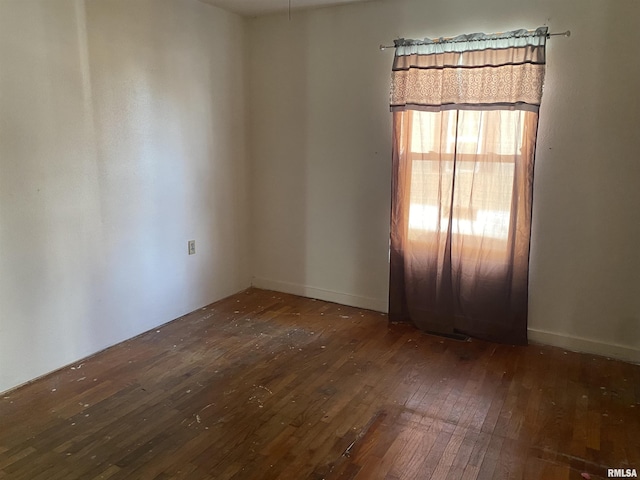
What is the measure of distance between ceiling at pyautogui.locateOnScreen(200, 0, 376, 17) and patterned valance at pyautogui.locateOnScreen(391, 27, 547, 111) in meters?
0.72

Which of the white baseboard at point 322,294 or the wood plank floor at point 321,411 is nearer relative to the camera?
the wood plank floor at point 321,411

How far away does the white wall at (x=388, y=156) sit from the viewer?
2.93m

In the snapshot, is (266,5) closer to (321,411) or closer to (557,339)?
(321,411)

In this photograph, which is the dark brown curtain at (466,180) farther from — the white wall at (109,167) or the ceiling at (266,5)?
the white wall at (109,167)

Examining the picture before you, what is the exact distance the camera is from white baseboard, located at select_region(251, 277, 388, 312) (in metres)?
3.94

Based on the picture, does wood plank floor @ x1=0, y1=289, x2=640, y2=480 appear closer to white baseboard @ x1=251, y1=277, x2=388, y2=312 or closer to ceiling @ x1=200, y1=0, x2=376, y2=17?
white baseboard @ x1=251, y1=277, x2=388, y2=312

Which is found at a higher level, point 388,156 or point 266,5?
point 266,5

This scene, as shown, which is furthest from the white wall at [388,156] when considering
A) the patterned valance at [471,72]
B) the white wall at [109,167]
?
the white wall at [109,167]

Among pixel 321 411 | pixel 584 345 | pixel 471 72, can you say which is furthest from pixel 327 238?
pixel 584 345

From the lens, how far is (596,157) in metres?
2.99

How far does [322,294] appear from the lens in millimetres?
4180

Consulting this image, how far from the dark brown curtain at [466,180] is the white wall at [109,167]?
1476mm

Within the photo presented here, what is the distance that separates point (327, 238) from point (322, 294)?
1.64ft

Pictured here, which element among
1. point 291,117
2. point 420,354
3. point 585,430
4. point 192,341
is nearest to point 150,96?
point 291,117
